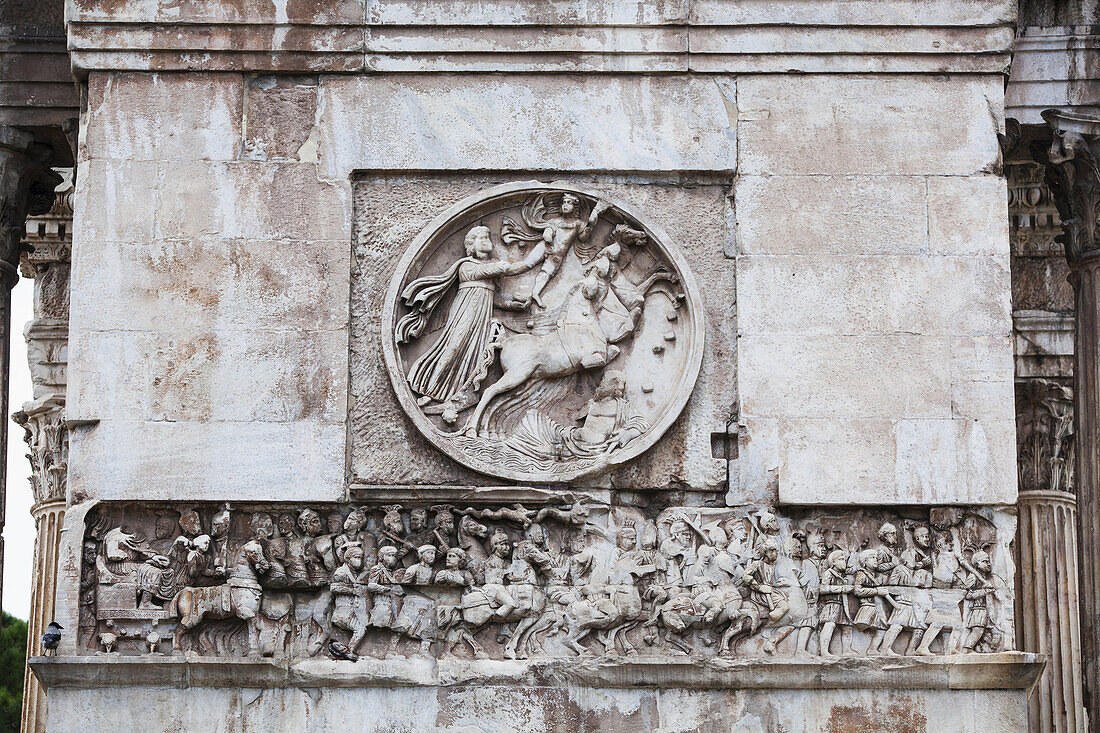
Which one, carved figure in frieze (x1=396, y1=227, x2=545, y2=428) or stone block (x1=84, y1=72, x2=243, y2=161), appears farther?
stone block (x1=84, y1=72, x2=243, y2=161)

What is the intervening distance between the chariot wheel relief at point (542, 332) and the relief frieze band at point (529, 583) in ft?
1.68

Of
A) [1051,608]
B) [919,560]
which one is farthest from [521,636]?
[1051,608]

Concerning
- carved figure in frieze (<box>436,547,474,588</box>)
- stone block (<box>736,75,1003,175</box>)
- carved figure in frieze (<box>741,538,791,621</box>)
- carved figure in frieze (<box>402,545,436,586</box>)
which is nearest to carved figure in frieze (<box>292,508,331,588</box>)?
carved figure in frieze (<box>402,545,436,586</box>)

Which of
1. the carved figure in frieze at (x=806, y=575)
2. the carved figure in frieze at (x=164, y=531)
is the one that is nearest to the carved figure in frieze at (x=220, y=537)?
the carved figure in frieze at (x=164, y=531)

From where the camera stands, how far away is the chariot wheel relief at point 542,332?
12.2 metres

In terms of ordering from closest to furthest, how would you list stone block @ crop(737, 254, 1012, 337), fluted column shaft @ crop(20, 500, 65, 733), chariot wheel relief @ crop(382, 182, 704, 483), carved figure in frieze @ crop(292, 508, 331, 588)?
carved figure in frieze @ crop(292, 508, 331, 588)
chariot wheel relief @ crop(382, 182, 704, 483)
stone block @ crop(737, 254, 1012, 337)
fluted column shaft @ crop(20, 500, 65, 733)

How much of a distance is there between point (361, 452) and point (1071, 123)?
6.04 metres

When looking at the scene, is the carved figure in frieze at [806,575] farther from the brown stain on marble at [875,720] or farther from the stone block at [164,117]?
the stone block at [164,117]

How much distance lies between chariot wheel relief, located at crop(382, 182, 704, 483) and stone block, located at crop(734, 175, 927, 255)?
0.66m

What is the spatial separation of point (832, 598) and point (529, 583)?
2105 millimetres

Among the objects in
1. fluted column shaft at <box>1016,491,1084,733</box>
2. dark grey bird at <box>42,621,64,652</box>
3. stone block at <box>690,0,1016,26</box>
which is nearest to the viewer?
dark grey bird at <box>42,621,64,652</box>

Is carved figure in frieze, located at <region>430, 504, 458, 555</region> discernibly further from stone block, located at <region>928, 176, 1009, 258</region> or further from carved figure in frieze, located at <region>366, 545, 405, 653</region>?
stone block, located at <region>928, 176, 1009, 258</region>

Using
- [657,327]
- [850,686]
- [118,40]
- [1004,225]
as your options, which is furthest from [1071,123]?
[118,40]

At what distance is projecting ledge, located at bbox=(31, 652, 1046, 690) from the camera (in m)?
11.6
